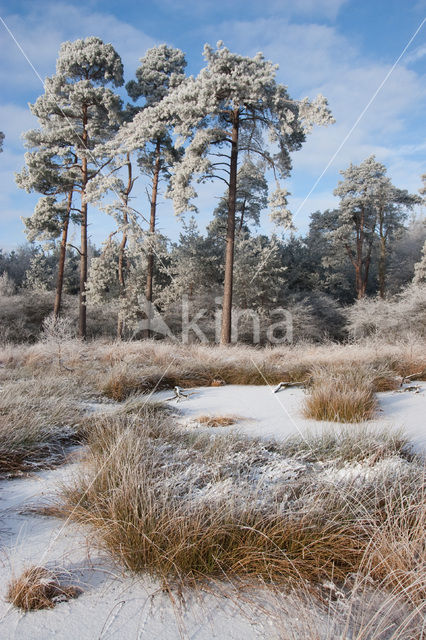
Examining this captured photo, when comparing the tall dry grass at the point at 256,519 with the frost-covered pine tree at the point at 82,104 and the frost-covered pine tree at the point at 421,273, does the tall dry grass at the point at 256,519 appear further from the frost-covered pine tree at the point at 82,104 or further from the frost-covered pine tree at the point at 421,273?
the frost-covered pine tree at the point at 421,273

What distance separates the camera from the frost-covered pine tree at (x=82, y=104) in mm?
14859

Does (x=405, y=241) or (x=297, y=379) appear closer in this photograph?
(x=297, y=379)

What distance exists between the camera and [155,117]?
40.4 ft

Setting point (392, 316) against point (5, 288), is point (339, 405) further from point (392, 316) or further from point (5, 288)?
point (5, 288)

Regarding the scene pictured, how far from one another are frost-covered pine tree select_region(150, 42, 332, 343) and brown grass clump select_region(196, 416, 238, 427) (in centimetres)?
879

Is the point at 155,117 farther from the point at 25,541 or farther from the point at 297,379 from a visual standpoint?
the point at 25,541

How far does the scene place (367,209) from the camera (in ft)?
79.6

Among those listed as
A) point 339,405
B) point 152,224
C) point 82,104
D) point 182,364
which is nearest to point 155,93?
point 82,104

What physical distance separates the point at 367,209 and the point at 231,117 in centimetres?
1521

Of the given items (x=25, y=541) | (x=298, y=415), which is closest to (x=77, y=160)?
(x=298, y=415)

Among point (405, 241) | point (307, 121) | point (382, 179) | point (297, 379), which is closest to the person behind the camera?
point (297, 379)

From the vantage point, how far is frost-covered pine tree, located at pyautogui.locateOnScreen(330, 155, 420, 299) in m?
23.6

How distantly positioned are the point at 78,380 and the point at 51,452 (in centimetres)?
297

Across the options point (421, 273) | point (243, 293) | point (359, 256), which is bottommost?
point (243, 293)
